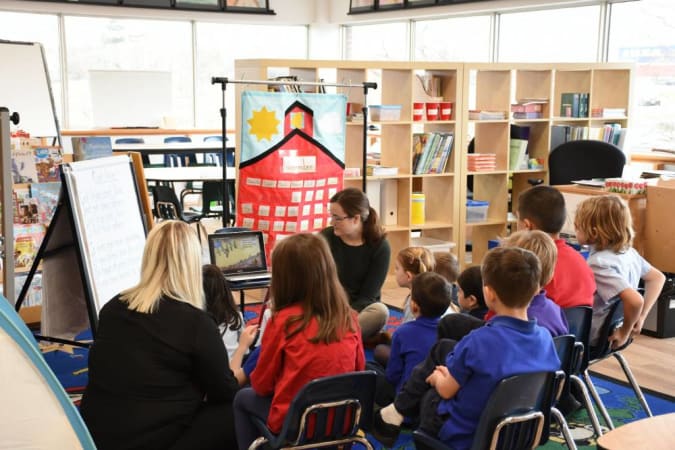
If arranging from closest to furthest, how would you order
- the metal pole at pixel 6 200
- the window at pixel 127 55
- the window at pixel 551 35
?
the metal pole at pixel 6 200 < the window at pixel 551 35 < the window at pixel 127 55

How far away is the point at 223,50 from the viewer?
43.4 feet

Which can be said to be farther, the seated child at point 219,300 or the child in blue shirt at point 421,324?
the seated child at point 219,300

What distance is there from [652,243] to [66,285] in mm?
3734

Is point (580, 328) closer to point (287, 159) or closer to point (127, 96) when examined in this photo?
point (287, 159)

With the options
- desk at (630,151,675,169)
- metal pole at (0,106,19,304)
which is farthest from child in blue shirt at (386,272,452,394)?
desk at (630,151,675,169)

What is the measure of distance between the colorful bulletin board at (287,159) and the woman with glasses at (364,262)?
1.03m

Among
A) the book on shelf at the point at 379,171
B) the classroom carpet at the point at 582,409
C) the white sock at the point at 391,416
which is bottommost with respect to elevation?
the classroom carpet at the point at 582,409

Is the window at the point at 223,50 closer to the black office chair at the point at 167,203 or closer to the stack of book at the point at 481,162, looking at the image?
the black office chair at the point at 167,203

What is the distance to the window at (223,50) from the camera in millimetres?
13039

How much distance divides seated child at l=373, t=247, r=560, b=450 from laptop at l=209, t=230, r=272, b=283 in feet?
6.49

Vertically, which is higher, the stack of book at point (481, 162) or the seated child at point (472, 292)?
the stack of book at point (481, 162)

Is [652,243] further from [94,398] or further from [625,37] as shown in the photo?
[625,37]

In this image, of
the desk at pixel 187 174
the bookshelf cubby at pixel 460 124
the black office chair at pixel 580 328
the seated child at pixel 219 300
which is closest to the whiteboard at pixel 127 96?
the desk at pixel 187 174

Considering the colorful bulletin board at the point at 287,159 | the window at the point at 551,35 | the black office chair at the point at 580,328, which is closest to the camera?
the black office chair at the point at 580,328
